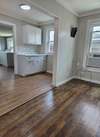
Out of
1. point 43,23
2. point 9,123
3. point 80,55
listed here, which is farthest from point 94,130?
point 43,23

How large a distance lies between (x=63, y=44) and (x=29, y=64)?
1754mm

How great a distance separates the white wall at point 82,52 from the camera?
3704 millimetres

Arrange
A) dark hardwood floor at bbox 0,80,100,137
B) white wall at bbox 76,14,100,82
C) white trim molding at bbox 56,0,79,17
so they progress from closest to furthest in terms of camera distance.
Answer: dark hardwood floor at bbox 0,80,100,137 < white trim molding at bbox 56,0,79,17 < white wall at bbox 76,14,100,82

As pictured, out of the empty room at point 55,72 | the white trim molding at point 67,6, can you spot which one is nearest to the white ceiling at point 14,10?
the empty room at point 55,72

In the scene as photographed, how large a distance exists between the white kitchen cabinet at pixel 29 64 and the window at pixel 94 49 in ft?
7.02

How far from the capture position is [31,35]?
4.48 meters

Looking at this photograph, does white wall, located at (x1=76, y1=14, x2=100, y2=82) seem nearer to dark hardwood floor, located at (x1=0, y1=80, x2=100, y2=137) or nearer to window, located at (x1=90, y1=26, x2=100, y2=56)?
window, located at (x1=90, y1=26, x2=100, y2=56)

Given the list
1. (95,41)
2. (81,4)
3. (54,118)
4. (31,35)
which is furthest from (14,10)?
(54,118)

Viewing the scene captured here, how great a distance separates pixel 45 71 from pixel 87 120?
143 inches

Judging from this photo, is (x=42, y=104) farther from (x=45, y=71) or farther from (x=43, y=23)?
(x=43, y=23)

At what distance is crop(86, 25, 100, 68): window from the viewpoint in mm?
3633

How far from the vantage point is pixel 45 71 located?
204 inches

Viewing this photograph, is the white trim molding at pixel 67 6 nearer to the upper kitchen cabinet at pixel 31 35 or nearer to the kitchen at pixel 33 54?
the kitchen at pixel 33 54

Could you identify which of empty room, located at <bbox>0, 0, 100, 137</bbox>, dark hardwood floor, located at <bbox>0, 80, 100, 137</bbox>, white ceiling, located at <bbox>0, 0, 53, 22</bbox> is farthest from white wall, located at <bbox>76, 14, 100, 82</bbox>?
white ceiling, located at <bbox>0, 0, 53, 22</bbox>
